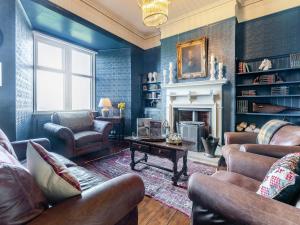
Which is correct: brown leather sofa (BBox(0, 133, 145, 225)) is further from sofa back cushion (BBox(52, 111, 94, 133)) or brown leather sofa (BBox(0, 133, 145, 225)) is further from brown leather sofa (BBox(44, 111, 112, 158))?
sofa back cushion (BBox(52, 111, 94, 133))

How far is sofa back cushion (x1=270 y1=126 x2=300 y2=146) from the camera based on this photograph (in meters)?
1.85

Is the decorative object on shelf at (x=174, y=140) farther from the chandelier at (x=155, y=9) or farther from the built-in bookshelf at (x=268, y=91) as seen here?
the built-in bookshelf at (x=268, y=91)

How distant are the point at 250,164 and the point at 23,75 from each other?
12.7 ft

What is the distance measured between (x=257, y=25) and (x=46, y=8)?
13.8ft

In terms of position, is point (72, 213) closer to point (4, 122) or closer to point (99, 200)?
point (99, 200)

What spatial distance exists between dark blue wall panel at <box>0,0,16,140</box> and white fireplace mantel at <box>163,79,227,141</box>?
3.24 m

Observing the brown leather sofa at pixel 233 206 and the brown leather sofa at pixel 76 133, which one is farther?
the brown leather sofa at pixel 76 133

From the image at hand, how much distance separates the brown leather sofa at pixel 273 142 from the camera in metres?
1.70

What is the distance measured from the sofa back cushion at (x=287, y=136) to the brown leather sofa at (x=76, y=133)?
2.99 meters

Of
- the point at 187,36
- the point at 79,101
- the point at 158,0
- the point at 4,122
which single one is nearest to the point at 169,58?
the point at 187,36

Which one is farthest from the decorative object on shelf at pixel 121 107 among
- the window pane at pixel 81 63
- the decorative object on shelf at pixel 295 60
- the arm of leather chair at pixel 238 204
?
the arm of leather chair at pixel 238 204

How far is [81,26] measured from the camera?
147 inches

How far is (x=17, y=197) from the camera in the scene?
0.68 m

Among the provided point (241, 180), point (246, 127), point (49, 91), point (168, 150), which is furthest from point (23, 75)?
point (246, 127)
